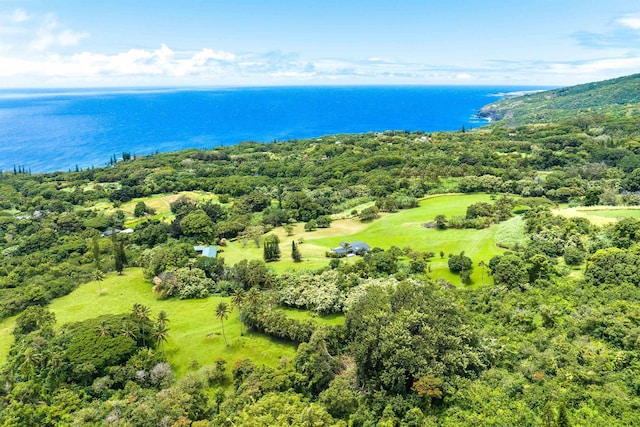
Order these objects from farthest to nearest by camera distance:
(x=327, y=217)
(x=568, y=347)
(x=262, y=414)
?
(x=327, y=217), (x=568, y=347), (x=262, y=414)

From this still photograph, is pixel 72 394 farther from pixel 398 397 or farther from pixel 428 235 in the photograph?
pixel 428 235

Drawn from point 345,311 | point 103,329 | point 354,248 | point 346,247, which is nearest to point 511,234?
point 354,248

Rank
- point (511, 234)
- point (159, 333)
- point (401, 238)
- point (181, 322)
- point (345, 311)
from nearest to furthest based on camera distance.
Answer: point (159, 333) < point (345, 311) < point (181, 322) < point (511, 234) < point (401, 238)

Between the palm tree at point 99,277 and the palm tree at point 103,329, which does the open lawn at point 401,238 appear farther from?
the palm tree at point 103,329

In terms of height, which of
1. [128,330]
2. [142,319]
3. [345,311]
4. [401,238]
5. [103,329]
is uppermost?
[142,319]

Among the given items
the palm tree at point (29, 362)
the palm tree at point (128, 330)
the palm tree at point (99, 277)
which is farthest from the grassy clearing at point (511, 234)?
the palm tree at point (29, 362)

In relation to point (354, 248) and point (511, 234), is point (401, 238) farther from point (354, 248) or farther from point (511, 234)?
point (511, 234)

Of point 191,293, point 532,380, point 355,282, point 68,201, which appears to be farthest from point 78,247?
point 532,380
